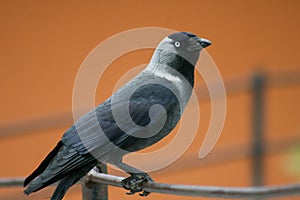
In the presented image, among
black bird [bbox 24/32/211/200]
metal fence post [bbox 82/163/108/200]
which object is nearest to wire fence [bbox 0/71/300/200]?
metal fence post [bbox 82/163/108/200]

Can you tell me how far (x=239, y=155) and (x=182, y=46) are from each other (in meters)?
0.70

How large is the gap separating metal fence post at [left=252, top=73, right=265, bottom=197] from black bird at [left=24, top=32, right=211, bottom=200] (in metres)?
0.46

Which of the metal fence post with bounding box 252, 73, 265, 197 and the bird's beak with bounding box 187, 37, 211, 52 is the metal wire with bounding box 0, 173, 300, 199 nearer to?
the bird's beak with bounding box 187, 37, 211, 52

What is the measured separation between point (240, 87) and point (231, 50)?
1065mm

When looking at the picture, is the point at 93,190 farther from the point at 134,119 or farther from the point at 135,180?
the point at 134,119

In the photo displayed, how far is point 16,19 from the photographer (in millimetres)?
3730

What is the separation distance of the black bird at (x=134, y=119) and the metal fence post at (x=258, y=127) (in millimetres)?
457

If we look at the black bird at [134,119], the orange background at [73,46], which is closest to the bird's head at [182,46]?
the black bird at [134,119]

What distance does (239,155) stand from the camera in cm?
242

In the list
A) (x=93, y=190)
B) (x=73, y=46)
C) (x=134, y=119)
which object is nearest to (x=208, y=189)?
(x=93, y=190)

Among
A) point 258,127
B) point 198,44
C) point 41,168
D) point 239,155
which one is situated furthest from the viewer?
point 239,155

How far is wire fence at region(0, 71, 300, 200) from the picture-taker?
1.05 meters

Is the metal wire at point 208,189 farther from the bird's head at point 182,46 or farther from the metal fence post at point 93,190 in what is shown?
the bird's head at point 182,46

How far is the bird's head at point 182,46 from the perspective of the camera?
5.91ft
